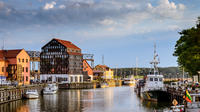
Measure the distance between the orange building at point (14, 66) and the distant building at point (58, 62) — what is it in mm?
40430

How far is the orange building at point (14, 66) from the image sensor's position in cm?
11173

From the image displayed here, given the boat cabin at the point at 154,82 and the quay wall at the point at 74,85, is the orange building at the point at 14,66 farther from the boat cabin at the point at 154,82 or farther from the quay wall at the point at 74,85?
the boat cabin at the point at 154,82

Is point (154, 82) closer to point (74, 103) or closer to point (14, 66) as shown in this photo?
point (74, 103)

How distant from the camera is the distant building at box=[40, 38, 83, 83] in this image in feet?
521

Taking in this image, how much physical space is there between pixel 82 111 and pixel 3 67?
62.5m

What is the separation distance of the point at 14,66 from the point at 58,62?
4817cm

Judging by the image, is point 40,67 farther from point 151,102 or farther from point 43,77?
point 151,102

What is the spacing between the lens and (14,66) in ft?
372

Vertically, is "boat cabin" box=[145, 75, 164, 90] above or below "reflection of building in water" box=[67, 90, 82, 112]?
above

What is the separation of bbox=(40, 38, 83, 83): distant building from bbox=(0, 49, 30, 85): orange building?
133 ft

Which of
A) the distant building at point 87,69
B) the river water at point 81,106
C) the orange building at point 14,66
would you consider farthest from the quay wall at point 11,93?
the distant building at point 87,69

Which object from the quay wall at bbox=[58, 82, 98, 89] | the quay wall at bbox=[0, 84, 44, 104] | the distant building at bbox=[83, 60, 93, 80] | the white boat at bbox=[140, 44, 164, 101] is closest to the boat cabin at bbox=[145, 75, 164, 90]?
the white boat at bbox=[140, 44, 164, 101]

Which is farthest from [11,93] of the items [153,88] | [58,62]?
[58,62]

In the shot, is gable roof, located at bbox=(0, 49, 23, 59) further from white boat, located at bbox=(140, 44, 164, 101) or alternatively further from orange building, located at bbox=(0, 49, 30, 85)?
white boat, located at bbox=(140, 44, 164, 101)
